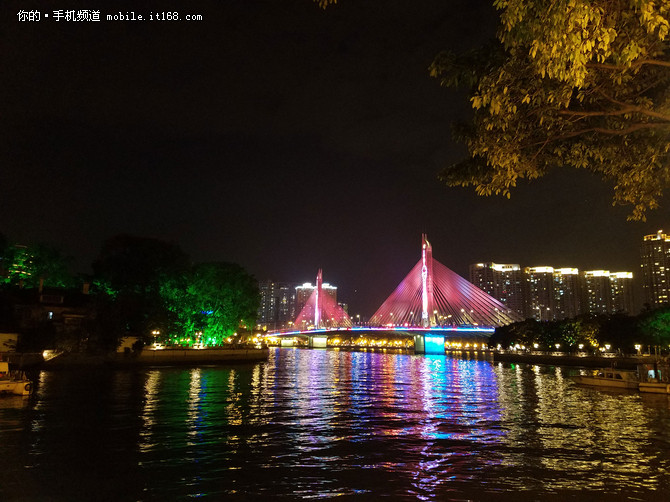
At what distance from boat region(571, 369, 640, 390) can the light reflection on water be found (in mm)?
9202

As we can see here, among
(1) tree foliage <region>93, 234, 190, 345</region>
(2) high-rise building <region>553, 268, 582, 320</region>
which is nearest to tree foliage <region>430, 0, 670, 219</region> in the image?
(1) tree foliage <region>93, 234, 190, 345</region>

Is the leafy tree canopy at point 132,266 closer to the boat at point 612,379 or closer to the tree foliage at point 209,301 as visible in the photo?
the tree foliage at point 209,301

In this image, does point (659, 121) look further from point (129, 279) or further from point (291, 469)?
point (129, 279)

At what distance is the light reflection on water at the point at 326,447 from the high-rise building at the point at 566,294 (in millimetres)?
166652

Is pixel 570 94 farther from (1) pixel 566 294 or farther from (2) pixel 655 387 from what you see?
(1) pixel 566 294

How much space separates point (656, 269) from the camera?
500 ft

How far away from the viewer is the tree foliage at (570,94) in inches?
231

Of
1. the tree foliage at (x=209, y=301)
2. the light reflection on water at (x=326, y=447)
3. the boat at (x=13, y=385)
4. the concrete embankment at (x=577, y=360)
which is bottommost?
the concrete embankment at (x=577, y=360)

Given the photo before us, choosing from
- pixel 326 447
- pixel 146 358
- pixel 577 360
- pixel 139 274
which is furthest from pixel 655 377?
pixel 139 274

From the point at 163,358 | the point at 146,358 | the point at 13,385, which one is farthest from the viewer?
the point at 163,358

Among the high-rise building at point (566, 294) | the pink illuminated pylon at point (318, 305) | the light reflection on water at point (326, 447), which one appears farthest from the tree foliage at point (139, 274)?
the high-rise building at point (566, 294)

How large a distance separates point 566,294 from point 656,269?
109ft

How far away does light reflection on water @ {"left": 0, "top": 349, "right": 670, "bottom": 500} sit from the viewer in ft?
33.4

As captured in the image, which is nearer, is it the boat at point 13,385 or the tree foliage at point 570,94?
the tree foliage at point 570,94
